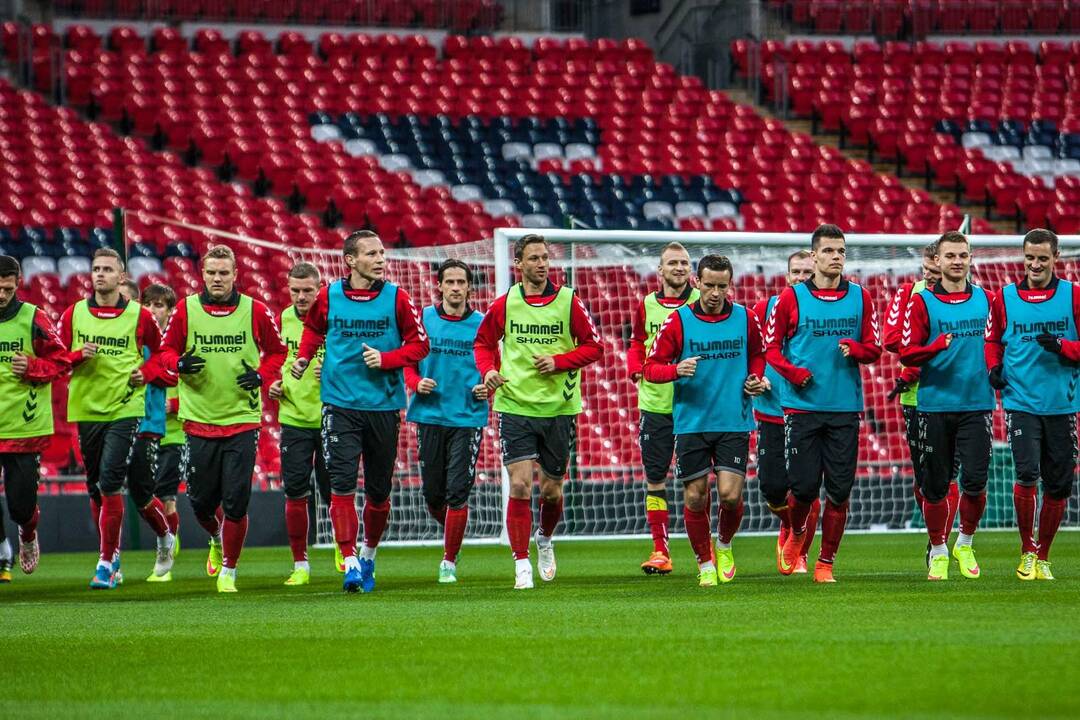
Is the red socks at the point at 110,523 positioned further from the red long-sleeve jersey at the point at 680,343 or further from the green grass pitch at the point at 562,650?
the red long-sleeve jersey at the point at 680,343

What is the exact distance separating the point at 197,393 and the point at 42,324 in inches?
65.6

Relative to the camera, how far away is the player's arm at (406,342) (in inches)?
426

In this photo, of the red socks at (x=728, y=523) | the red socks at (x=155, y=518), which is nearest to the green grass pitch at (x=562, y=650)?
the red socks at (x=728, y=523)

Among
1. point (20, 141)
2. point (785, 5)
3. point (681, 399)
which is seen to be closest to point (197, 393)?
point (681, 399)

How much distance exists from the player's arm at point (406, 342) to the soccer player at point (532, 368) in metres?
0.37

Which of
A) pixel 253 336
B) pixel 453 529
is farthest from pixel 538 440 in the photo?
pixel 253 336

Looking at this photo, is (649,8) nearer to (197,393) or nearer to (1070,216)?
(1070,216)

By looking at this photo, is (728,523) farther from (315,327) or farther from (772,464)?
(315,327)

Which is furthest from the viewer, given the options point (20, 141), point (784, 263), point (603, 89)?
point (603, 89)

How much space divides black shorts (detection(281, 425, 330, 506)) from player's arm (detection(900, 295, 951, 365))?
14.2 feet

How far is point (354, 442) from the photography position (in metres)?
10.9

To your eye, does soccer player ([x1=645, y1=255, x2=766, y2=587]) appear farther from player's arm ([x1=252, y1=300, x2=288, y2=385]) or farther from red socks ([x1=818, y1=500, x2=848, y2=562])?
player's arm ([x1=252, y1=300, x2=288, y2=385])

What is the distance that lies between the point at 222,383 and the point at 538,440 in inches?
85.0

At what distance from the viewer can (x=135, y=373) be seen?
1192cm
